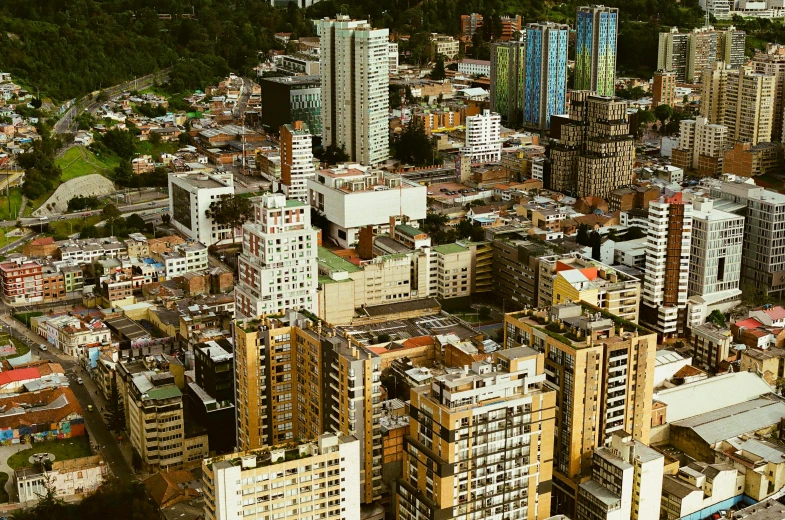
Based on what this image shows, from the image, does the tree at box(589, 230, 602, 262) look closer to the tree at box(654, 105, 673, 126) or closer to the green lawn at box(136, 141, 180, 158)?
the green lawn at box(136, 141, 180, 158)

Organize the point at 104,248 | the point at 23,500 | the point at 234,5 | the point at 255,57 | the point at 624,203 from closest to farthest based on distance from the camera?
the point at 23,500 < the point at 104,248 < the point at 624,203 < the point at 255,57 < the point at 234,5

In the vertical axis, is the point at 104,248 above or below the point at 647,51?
below

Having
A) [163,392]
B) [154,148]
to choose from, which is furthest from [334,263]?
[154,148]

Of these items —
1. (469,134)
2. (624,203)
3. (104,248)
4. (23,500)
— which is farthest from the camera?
(469,134)

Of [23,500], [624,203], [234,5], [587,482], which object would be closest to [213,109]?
[234,5]

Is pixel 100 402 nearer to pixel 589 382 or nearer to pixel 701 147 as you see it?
pixel 589 382

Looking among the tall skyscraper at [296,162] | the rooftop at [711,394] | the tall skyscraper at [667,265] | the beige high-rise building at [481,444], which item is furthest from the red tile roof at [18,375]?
the tall skyscraper at [667,265]

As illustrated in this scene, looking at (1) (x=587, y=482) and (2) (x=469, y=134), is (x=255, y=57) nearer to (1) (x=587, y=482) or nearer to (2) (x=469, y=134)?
(2) (x=469, y=134)
